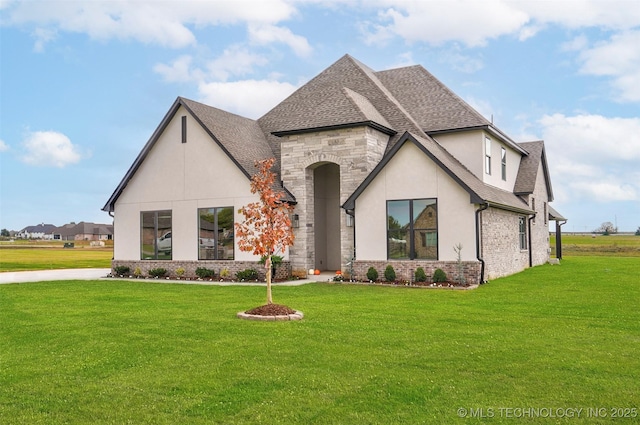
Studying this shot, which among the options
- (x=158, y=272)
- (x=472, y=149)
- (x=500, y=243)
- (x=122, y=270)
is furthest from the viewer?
(x=122, y=270)

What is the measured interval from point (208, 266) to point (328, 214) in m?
6.17

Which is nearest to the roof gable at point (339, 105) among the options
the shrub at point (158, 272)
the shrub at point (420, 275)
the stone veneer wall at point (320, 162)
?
the stone veneer wall at point (320, 162)

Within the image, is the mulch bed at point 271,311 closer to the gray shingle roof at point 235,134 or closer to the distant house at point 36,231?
the gray shingle roof at point 235,134

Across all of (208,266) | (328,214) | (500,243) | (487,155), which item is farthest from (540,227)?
(208,266)

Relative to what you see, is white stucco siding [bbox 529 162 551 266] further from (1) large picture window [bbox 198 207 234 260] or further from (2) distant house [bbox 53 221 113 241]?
(2) distant house [bbox 53 221 113 241]

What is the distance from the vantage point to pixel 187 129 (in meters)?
23.8

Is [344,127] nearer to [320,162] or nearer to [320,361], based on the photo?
[320,162]

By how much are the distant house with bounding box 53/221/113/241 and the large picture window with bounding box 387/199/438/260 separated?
116 metres

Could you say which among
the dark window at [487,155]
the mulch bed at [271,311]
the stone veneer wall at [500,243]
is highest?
the dark window at [487,155]

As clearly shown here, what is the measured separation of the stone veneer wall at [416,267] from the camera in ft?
62.5

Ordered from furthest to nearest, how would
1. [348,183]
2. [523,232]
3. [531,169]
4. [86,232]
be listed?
[86,232], [531,169], [523,232], [348,183]

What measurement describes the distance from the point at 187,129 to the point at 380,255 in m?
10.0

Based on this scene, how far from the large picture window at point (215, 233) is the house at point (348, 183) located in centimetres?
6

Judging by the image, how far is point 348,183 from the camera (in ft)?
71.4
